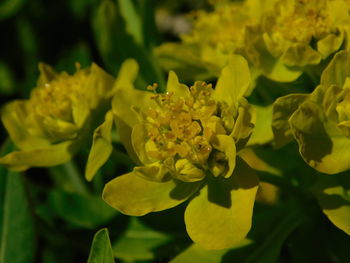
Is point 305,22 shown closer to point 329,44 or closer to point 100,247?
point 329,44

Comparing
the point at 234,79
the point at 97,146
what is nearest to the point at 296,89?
the point at 234,79

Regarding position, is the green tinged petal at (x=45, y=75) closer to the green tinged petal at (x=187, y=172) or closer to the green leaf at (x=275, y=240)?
the green tinged petal at (x=187, y=172)

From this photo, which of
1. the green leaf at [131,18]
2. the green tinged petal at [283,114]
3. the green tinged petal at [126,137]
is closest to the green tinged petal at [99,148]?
the green tinged petal at [126,137]

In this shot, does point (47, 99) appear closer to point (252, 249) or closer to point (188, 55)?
point (188, 55)

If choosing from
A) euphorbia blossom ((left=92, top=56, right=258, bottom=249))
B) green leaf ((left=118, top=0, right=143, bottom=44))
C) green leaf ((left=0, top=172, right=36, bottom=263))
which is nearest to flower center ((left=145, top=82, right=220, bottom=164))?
euphorbia blossom ((left=92, top=56, right=258, bottom=249))

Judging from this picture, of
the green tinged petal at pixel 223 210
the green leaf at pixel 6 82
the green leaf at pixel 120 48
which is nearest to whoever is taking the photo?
the green tinged petal at pixel 223 210

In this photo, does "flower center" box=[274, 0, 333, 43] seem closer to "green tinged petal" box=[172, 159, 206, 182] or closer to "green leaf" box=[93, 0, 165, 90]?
"green tinged petal" box=[172, 159, 206, 182]

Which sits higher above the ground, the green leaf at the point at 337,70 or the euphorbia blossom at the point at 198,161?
the green leaf at the point at 337,70
